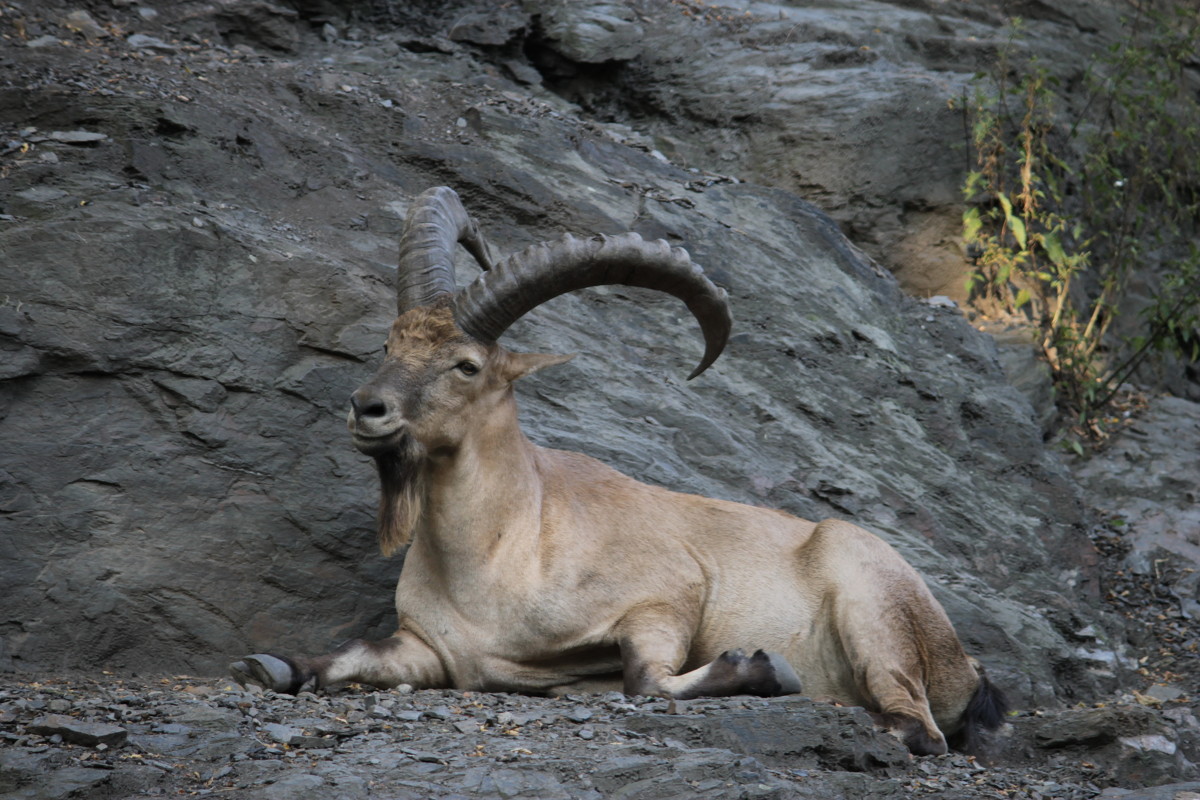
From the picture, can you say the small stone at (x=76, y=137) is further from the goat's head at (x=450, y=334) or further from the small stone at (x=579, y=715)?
the small stone at (x=579, y=715)

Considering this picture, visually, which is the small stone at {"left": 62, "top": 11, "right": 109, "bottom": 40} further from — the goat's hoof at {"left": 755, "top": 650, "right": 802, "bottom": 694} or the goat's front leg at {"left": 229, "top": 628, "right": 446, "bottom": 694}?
the goat's hoof at {"left": 755, "top": 650, "right": 802, "bottom": 694}

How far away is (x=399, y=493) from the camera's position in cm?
623

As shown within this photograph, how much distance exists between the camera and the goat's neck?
254 inches

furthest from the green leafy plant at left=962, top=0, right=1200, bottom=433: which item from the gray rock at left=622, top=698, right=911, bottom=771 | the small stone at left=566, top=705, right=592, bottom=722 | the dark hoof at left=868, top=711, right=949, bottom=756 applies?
the small stone at left=566, top=705, right=592, bottom=722

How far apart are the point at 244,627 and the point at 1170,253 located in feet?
43.9

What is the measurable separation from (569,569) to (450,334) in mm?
1354

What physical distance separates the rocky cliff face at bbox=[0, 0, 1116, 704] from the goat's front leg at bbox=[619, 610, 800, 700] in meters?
1.74

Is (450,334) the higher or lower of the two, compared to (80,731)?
higher

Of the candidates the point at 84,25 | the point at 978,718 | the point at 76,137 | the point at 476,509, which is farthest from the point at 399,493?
the point at 84,25

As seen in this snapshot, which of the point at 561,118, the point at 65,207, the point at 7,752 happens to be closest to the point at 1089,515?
the point at 561,118

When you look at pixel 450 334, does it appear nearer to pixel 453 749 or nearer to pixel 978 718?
pixel 453 749

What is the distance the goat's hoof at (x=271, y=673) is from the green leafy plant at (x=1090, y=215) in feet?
31.1

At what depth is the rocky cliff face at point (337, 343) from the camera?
277 inches

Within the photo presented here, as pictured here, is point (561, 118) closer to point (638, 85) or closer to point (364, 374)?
point (638, 85)
